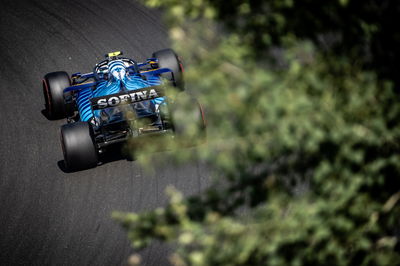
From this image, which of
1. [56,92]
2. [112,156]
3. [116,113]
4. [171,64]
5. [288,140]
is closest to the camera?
[288,140]

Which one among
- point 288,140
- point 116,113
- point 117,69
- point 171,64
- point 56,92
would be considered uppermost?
point 171,64

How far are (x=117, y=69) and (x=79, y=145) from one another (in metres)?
1.92

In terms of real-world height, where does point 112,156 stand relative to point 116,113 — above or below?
below

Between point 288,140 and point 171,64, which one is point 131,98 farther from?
point 288,140

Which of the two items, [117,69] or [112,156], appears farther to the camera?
[117,69]

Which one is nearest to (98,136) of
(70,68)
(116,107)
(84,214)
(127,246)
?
(116,107)

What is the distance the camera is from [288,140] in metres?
4.84

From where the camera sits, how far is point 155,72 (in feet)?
40.9

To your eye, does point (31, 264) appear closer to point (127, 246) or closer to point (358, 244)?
point (127, 246)

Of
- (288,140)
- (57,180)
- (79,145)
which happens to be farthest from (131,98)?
(288,140)

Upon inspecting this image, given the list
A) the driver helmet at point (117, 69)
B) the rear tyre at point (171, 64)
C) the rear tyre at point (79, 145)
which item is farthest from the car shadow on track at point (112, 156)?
the rear tyre at point (171, 64)

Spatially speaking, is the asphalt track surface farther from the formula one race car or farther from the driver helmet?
the driver helmet

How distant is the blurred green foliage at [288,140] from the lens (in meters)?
4.91

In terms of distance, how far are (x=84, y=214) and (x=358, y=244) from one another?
240 inches
